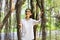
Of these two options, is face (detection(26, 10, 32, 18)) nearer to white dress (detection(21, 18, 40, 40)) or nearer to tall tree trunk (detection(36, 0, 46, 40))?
white dress (detection(21, 18, 40, 40))

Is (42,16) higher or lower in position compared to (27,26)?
higher

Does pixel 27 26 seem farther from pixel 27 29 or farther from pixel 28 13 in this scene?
pixel 28 13

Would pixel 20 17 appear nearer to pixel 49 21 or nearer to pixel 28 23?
pixel 28 23

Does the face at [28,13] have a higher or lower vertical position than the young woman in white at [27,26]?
higher

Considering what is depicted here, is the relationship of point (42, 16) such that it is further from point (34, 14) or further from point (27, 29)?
point (27, 29)

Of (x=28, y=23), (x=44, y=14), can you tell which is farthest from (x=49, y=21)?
(x=28, y=23)

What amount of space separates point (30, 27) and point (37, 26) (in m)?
0.10

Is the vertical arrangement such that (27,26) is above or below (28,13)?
below

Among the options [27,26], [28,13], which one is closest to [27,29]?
[27,26]

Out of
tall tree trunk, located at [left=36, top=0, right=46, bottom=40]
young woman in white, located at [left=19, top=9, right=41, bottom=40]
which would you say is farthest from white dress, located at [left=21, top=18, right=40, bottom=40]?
tall tree trunk, located at [left=36, top=0, right=46, bottom=40]

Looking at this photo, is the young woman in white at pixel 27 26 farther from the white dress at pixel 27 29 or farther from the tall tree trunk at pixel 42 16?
the tall tree trunk at pixel 42 16


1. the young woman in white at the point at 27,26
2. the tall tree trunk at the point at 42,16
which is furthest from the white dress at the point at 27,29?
the tall tree trunk at the point at 42,16

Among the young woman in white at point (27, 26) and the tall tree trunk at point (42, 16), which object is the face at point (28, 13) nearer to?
the young woman in white at point (27, 26)

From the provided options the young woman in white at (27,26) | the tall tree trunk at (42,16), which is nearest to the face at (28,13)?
the young woman in white at (27,26)
